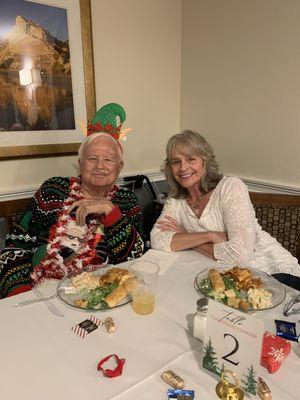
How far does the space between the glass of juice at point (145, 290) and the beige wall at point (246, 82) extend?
144 cm

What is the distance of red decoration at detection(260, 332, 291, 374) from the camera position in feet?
2.39

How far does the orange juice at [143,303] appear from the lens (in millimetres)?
967

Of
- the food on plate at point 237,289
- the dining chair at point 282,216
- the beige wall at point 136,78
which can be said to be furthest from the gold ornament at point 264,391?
the beige wall at point 136,78

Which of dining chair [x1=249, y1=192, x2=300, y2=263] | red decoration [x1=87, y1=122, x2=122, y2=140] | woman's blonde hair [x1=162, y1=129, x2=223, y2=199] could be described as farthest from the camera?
dining chair [x1=249, y1=192, x2=300, y2=263]

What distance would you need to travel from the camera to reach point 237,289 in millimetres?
1045

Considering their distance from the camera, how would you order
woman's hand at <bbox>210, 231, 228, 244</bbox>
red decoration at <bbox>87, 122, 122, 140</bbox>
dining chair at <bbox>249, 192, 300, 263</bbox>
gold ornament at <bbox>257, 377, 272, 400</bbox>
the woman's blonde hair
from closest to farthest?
gold ornament at <bbox>257, 377, 272, 400</bbox> → woman's hand at <bbox>210, 231, 228, 244</bbox> → the woman's blonde hair → red decoration at <bbox>87, 122, 122, 140</bbox> → dining chair at <bbox>249, 192, 300, 263</bbox>

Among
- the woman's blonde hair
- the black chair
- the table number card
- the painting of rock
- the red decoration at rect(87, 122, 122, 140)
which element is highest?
the painting of rock

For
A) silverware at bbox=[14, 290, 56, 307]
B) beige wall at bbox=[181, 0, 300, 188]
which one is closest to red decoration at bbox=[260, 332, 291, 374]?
silverware at bbox=[14, 290, 56, 307]

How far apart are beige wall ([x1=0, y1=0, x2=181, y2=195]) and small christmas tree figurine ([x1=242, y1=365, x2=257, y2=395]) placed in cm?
173

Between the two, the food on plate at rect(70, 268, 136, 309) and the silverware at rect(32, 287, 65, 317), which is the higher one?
the food on plate at rect(70, 268, 136, 309)

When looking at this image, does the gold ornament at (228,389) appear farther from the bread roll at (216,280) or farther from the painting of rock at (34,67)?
the painting of rock at (34,67)

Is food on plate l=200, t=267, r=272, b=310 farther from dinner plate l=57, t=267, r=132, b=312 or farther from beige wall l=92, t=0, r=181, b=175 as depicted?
beige wall l=92, t=0, r=181, b=175

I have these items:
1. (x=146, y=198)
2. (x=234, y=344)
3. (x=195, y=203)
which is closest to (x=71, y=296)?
(x=234, y=344)

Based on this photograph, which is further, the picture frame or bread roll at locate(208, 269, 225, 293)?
the picture frame
